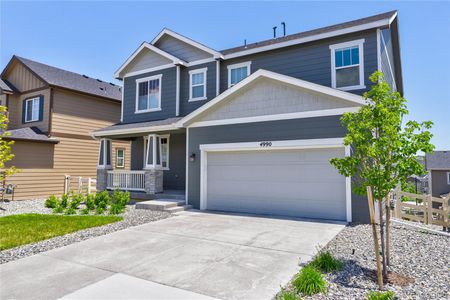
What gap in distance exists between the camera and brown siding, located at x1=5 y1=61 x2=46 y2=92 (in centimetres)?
1663

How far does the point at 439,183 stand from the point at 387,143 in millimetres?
29693

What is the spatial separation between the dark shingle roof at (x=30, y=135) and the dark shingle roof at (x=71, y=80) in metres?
2.93

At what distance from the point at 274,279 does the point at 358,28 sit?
939cm

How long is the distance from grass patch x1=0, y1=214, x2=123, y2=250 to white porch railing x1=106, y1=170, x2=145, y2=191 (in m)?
4.08

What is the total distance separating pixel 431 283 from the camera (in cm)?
402

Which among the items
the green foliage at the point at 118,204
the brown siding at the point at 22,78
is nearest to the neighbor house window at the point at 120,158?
the brown siding at the point at 22,78

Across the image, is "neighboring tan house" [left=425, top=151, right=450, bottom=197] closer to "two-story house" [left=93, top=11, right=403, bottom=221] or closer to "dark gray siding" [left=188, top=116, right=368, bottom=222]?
"two-story house" [left=93, top=11, right=403, bottom=221]

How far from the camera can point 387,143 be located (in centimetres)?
436

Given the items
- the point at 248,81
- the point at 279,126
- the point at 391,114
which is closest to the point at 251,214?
the point at 279,126

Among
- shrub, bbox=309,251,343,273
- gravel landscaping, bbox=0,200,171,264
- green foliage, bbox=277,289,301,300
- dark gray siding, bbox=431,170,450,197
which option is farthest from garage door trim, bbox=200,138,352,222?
dark gray siding, bbox=431,170,450,197

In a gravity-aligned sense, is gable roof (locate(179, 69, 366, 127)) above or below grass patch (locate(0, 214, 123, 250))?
above

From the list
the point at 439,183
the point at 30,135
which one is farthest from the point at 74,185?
the point at 439,183

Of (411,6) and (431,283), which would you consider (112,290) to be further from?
(411,6)

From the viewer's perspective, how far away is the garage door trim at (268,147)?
27.0 feet
